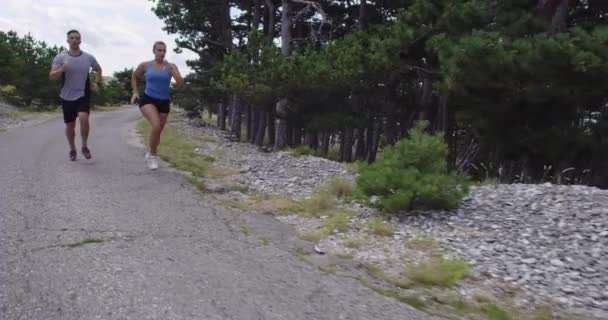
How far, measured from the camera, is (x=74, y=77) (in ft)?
22.1

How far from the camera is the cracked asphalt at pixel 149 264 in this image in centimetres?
267

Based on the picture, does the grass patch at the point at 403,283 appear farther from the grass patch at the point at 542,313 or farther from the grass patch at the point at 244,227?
the grass patch at the point at 244,227

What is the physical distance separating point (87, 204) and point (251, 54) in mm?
13044

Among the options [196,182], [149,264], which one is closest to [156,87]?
[196,182]

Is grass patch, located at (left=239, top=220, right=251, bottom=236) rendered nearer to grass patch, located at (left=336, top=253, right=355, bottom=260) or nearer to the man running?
grass patch, located at (left=336, top=253, right=355, bottom=260)

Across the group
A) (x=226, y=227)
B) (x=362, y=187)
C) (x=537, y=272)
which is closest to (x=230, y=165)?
(x=362, y=187)

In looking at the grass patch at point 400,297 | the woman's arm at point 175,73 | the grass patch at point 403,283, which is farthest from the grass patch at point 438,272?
the woman's arm at point 175,73

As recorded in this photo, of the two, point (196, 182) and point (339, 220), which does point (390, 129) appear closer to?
point (196, 182)

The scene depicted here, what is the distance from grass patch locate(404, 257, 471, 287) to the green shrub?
1.49m

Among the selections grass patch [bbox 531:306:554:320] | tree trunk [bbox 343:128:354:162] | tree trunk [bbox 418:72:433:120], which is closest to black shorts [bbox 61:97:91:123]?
grass patch [bbox 531:306:554:320]

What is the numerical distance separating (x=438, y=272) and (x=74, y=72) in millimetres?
5564

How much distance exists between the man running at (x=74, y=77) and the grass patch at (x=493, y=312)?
19.4 feet

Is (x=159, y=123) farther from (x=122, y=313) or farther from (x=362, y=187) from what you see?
(x=122, y=313)

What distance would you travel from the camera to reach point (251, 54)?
17.1 meters
